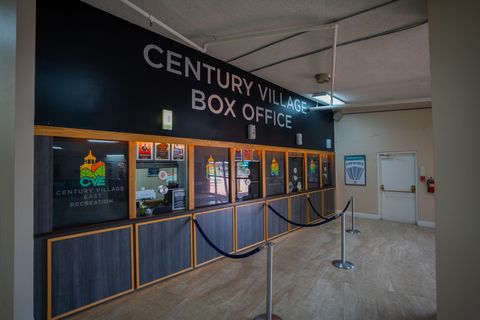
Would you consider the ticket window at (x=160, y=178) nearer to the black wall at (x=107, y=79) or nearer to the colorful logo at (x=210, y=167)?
the black wall at (x=107, y=79)

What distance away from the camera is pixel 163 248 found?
346cm

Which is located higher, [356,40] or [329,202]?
[356,40]

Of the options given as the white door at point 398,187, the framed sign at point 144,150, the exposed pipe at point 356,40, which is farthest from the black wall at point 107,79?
the white door at point 398,187

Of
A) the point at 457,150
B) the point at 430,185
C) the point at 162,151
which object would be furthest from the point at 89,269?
the point at 430,185

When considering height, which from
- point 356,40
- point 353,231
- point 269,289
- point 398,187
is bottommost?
point 353,231

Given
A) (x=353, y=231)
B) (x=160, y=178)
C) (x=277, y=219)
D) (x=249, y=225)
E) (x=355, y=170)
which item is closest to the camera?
(x=160, y=178)

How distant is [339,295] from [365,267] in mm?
1137

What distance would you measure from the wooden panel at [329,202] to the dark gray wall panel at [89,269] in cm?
584

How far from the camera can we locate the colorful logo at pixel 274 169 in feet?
18.6

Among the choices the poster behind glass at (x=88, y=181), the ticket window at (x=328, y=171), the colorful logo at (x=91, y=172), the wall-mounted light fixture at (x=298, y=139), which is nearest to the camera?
the poster behind glass at (x=88, y=181)

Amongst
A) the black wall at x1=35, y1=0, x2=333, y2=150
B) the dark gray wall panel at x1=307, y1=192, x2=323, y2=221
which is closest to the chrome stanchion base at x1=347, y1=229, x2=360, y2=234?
the dark gray wall panel at x1=307, y1=192, x2=323, y2=221

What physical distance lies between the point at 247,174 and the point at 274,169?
922 millimetres

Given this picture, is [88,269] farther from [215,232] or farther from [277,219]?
[277,219]

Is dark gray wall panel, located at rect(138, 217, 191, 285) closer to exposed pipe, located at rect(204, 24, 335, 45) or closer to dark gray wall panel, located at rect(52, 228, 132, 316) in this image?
dark gray wall panel, located at rect(52, 228, 132, 316)
